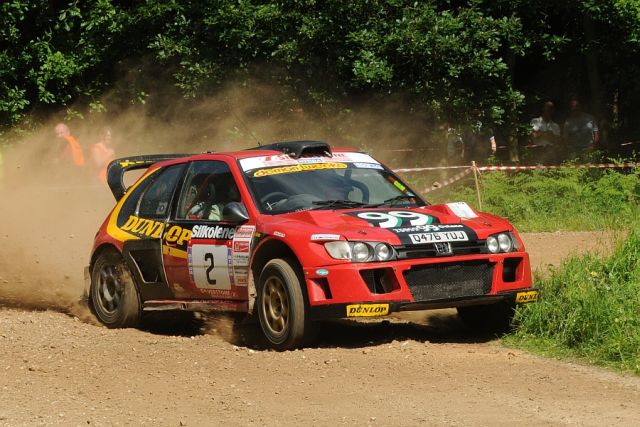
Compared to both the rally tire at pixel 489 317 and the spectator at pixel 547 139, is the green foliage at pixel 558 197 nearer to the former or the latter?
the spectator at pixel 547 139

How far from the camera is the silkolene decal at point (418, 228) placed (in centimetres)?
850

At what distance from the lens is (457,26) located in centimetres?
1920

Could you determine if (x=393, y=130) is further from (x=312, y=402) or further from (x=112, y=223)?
(x=312, y=402)

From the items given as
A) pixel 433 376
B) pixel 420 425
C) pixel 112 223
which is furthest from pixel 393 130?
pixel 420 425

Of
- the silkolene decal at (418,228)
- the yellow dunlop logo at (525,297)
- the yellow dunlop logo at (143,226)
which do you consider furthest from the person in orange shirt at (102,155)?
the yellow dunlop logo at (525,297)

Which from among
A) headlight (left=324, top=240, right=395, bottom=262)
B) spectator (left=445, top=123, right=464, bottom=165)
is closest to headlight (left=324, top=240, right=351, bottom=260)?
headlight (left=324, top=240, right=395, bottom=262)

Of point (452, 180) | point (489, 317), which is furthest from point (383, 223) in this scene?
point (452, 180)

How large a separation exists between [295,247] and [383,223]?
0.70 meters

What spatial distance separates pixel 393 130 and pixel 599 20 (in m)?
4.24

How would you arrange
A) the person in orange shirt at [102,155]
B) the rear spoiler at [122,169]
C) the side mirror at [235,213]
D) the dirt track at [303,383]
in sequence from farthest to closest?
the person in orange shirt at [102,155] → the rear spoiler at [122,169] → the side mirror at [235,213] → the dirt track at [303,383]

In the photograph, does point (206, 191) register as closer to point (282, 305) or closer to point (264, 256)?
point (264, 256)

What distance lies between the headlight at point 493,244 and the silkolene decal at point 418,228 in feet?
0.46

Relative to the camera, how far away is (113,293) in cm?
1083

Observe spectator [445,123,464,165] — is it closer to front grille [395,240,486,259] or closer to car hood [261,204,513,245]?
car hood [261,204,513,245]
